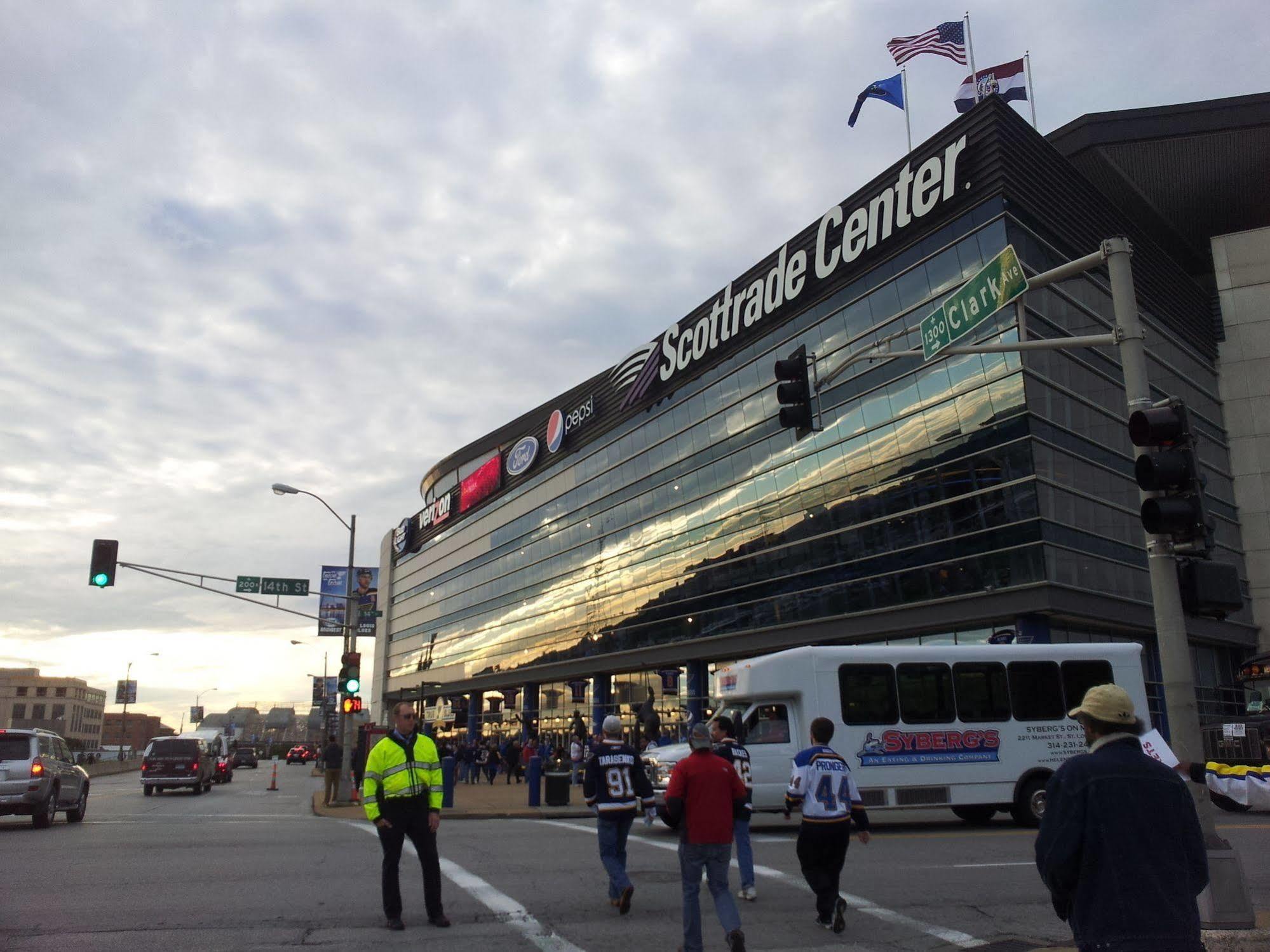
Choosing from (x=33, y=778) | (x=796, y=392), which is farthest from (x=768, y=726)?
(x=33, y=778)

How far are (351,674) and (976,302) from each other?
62.6 feet

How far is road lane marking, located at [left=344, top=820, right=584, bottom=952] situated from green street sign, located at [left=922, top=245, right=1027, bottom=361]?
6.78 m

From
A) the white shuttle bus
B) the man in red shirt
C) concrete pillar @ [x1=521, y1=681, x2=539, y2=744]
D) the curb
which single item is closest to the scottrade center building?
concrete pillar @ [x1=521, y1=681, x2=539, y2=744]

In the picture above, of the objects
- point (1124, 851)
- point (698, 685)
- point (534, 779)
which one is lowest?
point (534, 779)

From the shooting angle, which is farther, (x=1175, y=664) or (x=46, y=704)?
(x=46, y=704)

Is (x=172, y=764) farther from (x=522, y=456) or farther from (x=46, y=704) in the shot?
(x=46, y=704)

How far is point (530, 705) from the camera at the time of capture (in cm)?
6041

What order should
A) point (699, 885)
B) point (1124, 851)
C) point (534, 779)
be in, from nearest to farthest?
point (1124, 851) → point (699, 885) → point (534, 779)

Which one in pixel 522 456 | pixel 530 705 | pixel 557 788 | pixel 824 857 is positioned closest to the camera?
pixel 824 857

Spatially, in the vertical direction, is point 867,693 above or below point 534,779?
above

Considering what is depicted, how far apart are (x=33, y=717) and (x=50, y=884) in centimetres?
16391

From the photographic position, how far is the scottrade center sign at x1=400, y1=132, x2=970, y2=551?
104ft

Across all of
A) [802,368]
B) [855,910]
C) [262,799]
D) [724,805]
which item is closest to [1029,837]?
[855,910]

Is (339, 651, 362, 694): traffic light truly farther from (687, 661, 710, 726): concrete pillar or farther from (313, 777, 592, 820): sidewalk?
(687, 661, 710, 726): concrete pillar
